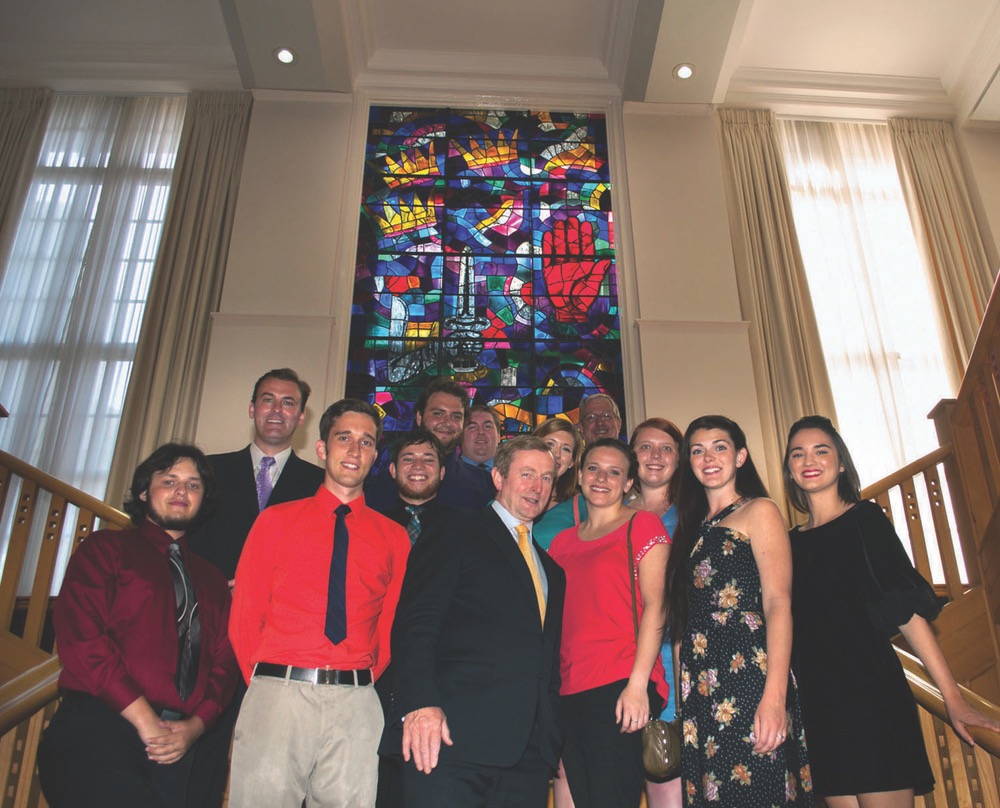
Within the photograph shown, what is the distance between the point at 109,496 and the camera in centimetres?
527

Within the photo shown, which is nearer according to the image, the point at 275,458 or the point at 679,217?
the point at 275,458

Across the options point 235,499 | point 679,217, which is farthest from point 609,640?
point 679,217

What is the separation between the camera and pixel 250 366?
548 centimetres

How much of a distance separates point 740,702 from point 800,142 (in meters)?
6.46

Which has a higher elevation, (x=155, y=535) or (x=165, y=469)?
(x=165, y=469)

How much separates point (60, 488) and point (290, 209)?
10.7ft

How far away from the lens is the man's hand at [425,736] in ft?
5.66

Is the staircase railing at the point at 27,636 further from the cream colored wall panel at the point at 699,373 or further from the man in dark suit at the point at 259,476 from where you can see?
the cream colored wall panel at the point at 699,373

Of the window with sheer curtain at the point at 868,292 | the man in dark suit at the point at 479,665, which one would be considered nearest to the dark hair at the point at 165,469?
the man in dark suit at the point at 479,665

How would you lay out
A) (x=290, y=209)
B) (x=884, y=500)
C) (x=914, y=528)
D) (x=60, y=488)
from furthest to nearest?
(x=290, y=209) < (x=884, y=500) < (x=914, y=528) < (x=60, y=488)

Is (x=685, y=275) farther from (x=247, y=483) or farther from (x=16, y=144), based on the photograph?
(x=16, y=144)

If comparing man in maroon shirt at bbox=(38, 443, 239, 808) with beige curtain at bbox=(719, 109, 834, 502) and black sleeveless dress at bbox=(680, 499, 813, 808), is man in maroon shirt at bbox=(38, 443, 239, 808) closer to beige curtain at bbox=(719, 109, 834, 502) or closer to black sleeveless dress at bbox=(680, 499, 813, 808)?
black sleeveless dress at bbox=(680, 499, 813, 808)

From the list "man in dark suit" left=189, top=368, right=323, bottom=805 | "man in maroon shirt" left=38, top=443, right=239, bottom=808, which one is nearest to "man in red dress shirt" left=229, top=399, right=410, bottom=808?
"man in maroon shirt" left=38, top=443, right=239, bottom=808

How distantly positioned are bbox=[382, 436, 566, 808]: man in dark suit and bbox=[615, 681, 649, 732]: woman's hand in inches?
6.3
